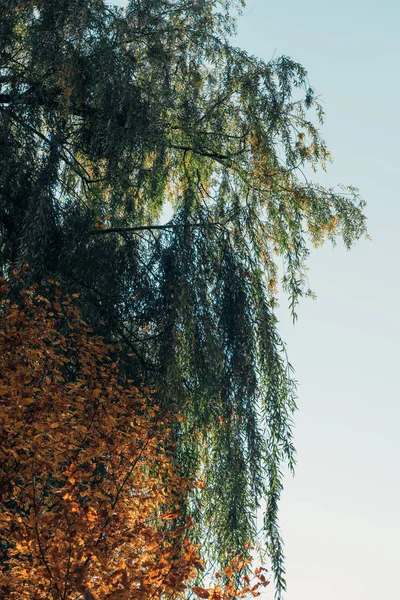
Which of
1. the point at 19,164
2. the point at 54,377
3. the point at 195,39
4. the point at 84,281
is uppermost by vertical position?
the point at 195,39

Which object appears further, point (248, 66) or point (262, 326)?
point (248, 66)

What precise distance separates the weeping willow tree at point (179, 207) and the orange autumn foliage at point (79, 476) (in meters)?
0.37

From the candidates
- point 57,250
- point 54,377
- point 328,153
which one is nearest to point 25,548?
point 54,377

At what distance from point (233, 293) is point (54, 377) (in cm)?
184

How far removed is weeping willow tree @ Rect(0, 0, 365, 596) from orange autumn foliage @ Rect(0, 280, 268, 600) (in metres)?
0.37

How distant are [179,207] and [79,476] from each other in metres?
3.16

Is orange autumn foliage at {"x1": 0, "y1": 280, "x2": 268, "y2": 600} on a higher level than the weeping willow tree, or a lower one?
lower

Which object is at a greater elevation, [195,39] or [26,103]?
[195,39]

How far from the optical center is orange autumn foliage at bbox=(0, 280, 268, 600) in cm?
588

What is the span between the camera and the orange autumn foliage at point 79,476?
588 centimetres

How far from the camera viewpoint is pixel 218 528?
25.4 ft

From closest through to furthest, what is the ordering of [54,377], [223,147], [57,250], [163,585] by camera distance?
1. [163,585]
2. [54,377]
3. [57,250]
4. [223,147]

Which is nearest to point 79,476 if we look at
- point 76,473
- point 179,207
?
point 76,473

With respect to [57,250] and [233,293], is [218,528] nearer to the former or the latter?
[233,293]
